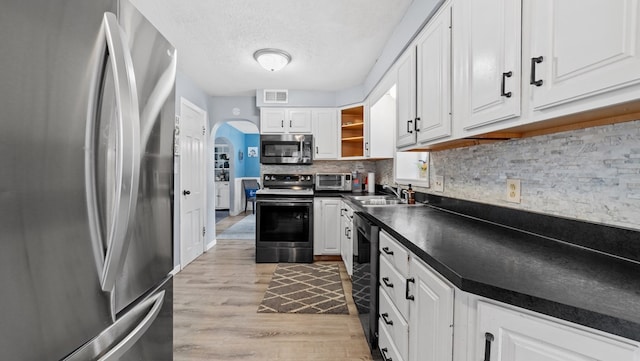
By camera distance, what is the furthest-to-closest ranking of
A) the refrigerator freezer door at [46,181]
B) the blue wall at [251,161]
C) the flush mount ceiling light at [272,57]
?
the blue wall at [251,161]
the flush mount ceiling light at [272,57]
the refrigerator freezer door at [46,181]

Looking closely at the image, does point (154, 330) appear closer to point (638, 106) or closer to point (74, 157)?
point (74, 157)

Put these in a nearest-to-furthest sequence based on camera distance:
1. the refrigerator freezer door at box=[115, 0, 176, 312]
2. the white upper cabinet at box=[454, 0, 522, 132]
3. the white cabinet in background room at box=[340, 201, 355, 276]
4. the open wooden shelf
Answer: the refrigerator freezer door at box=[115, 0, 176, 312]
the white upper cabinet at box=[454, 0, 522, 132]
the white cabinet in background room at box=[340, 201, 355, 276]
the open wooden shelf

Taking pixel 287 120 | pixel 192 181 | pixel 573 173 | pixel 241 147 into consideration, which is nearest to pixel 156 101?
pixel 573 173

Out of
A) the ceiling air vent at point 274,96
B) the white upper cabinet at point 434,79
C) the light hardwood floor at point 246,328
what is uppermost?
the ceiling air vent at point 274,96

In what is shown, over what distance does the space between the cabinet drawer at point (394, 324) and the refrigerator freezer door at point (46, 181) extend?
1206mm

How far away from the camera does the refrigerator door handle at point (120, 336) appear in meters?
0.72

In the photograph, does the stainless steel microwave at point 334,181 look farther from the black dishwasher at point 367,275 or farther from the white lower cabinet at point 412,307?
the white lower cabinet at point 412,307

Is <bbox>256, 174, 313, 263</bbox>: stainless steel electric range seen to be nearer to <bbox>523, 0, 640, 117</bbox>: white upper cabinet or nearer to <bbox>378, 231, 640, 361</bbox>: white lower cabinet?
<bbox>378, 231, 640, 361</bbox>: white lower cabinet

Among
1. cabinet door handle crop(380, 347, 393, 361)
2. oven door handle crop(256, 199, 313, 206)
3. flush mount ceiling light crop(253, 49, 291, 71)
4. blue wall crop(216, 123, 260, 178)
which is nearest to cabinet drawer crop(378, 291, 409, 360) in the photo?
cabinet door handle crop(380, 347, 393, 361)

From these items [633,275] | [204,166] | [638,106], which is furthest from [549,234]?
[204,166]

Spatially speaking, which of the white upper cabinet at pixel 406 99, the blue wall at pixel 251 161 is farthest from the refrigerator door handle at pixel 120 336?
the blue wall at pixel 251 161

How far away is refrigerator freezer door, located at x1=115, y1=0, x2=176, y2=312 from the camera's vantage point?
88cm

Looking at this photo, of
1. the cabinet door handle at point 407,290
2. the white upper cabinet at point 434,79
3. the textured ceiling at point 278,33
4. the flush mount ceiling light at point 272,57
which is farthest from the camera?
the flush mount ceiling light at point 272,57

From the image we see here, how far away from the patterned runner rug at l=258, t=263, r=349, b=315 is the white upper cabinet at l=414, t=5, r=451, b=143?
1.72 m
